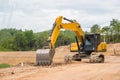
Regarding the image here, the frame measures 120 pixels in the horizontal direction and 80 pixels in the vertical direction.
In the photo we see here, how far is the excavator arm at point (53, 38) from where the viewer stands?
28.0 metres

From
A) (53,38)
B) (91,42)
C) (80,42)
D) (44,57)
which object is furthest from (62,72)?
(80,42)

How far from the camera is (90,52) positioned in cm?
3638

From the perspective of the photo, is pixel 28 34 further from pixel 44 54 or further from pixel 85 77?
pixel 85 77

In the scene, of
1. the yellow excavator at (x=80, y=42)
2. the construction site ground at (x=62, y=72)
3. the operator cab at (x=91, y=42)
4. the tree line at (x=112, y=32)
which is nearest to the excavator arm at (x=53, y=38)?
the yellow excavator at (x=80, y=42)

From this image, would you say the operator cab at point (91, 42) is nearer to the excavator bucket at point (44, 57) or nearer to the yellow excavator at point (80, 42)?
the yellow excavator at point (80, 42)

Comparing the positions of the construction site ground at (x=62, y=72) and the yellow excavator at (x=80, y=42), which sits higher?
the yellow excavator at (x=80, y=42)

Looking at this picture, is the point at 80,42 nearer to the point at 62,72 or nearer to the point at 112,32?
the point at 62,72

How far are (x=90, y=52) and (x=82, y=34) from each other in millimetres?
2129

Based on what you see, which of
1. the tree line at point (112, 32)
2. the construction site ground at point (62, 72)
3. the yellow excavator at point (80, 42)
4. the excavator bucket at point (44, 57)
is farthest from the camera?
the tree line at point (112, 32)

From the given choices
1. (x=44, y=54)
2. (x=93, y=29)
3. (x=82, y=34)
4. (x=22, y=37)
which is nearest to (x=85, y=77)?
(x=44, y=54)

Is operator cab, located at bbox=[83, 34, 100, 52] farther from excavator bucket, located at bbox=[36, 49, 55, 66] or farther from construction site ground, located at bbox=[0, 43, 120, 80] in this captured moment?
excavator bucket, located at bbox=[36, 49, 55, 66]

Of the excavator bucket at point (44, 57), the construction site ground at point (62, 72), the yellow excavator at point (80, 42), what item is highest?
the yellow excavator at point (80, 42)

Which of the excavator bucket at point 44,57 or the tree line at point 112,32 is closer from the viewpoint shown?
the excavator bucket at point 44,57

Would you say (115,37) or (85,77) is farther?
(115,37)
